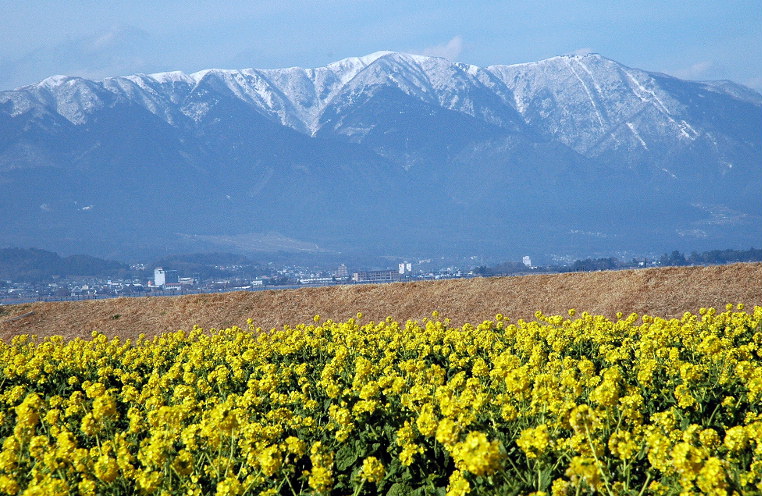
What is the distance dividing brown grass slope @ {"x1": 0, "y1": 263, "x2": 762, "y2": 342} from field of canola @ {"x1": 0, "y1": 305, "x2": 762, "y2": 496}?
1195cm

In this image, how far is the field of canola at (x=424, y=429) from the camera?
5379 mm

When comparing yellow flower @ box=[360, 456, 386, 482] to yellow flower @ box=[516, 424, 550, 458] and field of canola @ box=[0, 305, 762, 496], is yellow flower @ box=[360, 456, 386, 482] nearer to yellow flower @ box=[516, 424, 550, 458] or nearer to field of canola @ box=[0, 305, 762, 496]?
field of canola @ box=[0, 305, 762, 496]

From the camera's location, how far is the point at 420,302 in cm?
2644

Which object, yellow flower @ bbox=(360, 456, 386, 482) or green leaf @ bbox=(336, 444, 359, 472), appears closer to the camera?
yellow flower @ bbox=(360, 456, 386, 482)

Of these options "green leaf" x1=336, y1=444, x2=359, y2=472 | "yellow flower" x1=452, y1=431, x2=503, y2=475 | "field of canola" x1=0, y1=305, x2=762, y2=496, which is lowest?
"green leaf" x1=336, y1=444, x2=359, y2=472

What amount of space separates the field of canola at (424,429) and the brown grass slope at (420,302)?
11.9m

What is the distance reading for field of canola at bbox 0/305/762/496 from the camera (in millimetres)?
5379

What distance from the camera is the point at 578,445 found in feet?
19.1

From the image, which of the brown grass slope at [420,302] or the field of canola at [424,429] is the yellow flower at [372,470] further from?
the brown grass slope at [420,302]

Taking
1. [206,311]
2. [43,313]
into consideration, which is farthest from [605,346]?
[43,313]

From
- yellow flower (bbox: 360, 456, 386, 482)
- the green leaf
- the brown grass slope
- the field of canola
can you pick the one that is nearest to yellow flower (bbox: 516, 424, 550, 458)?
the field of canola

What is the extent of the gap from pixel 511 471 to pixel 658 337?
5.24 meters

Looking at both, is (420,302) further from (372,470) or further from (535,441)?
(372,470)

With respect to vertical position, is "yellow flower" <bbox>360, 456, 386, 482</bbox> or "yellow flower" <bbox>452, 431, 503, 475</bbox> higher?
"yellow flower" <bbox>452, 431, 503, 475</bbox>
